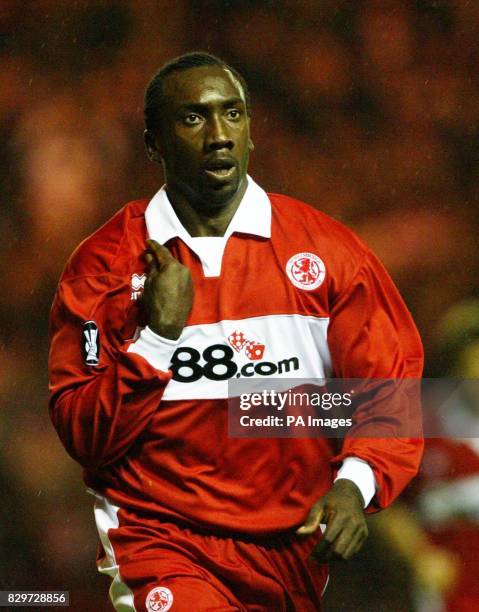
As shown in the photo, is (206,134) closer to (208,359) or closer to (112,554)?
(208,359)

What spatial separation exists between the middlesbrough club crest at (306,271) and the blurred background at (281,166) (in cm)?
28

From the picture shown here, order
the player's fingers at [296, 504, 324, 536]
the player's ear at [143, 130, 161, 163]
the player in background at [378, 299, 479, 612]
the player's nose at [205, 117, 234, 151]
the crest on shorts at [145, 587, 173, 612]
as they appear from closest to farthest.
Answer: the player's fingers at [296, 504, 324, 536], the crest on shorts at [145, 587, 173, 612], the player's nose at [205, 117, 234, 151], the player's ear at [143, 130, 161, 163], the player in background at [378, 299, 479, 612]

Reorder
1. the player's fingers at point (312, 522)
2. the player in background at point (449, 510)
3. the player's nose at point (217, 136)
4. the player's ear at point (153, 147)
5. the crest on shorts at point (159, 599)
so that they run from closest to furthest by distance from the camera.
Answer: the player's fingers at point (312, 522) < the crest on shorts at point (159, 599) < the player's nose at point (217, 136) < the player's ear at point (153, 147) < the player in background at point (449, 510)

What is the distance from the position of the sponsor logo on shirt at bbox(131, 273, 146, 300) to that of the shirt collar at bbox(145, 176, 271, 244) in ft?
0.22

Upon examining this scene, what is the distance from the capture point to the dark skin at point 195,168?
1.85 metres

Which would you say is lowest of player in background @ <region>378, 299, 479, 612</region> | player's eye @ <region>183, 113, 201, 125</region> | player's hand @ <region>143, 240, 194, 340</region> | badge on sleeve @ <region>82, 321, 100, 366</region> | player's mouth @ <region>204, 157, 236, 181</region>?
player in background @ <region>378, 299, 479, 612</region>

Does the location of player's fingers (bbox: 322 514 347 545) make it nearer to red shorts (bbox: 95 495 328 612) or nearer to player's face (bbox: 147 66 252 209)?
red shorts (bbox: 95 495 328 612)

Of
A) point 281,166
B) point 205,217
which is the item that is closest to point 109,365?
point 205,217

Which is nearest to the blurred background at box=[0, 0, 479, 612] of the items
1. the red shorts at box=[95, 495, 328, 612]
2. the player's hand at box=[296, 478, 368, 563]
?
the red shorts at box=[95, 495, 328, 612]

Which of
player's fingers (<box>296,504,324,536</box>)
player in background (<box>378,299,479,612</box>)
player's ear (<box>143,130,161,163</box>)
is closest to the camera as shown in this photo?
player's fingers (<box>296,504,324,536</box>)

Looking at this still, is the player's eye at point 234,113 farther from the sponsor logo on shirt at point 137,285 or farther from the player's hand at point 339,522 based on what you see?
the player's hand at point 339,522

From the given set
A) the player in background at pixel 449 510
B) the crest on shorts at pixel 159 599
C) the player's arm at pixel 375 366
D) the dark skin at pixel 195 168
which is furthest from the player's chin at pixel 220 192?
the crest on shorts at pixel 159 599

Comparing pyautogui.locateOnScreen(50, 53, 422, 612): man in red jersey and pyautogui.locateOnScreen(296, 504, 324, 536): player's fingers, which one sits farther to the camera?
pyautogui.locateOnScreen(50, 53, 422, 612): man in red jersey

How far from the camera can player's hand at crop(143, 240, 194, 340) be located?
184 cm
